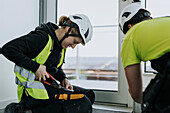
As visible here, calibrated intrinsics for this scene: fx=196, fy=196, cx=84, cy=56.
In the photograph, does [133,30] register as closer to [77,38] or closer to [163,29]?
[163,29]

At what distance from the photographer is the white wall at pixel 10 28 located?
1.80 meters

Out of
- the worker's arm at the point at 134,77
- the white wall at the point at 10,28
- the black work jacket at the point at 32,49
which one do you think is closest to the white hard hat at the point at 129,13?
the worker's arm at the point at 134,77

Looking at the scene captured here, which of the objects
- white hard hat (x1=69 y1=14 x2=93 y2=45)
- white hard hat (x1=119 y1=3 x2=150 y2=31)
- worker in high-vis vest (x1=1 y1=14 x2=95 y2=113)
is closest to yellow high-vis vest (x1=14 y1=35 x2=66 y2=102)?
worker in high-vis vest (x1=1 y1=14 x2=95 y2=113)

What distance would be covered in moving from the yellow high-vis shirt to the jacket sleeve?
23.8 inches

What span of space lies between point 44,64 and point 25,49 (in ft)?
0.63

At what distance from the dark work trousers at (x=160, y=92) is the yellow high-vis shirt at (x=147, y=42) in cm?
4

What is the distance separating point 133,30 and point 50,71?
29.7 inches

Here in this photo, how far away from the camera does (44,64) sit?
4.58 feet

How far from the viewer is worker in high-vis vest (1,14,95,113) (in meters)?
1.26

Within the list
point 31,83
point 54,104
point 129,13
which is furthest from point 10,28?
point 129,13

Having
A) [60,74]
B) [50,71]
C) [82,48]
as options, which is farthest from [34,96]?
[82,48]

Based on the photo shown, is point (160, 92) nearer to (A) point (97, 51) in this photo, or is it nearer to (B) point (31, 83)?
(B) point (31, 83)

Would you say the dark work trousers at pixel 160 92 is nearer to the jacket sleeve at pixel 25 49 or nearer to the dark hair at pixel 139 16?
the dark hair at pixel 139 16

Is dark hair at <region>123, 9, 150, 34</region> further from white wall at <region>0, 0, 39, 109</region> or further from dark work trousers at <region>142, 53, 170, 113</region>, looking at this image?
white wall at <region>0, 0, 39, 109</region>
